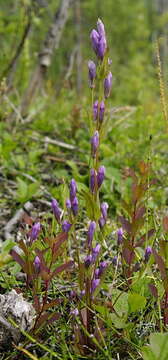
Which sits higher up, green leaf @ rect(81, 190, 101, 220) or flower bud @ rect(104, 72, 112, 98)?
flower bud @ rect(104, 72, 112, 98)

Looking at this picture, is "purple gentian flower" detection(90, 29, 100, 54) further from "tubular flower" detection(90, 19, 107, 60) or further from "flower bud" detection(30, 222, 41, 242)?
"flower bud" detection(30, 222, 41, 242)

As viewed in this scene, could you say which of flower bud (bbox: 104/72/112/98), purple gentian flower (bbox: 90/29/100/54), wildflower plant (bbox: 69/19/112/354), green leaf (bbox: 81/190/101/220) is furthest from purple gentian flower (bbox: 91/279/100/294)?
purple gentian flower (bbox: 90/29/100/54)

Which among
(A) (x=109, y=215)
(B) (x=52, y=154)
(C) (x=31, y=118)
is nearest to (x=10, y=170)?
(B) (x=52, y=154)

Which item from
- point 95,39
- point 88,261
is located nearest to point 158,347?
point 88,261

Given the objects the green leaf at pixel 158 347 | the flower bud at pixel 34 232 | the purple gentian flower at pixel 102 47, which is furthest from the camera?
the flower bud at pixel 34 232

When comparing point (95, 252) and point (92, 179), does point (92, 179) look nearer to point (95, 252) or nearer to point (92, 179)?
point (92, 179)

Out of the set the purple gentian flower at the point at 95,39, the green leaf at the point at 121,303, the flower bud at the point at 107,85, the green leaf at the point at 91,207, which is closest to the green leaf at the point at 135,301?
the green leaf at the point at 121,303

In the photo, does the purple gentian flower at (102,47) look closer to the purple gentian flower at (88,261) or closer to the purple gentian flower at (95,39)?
the purple gentian flower at (95,39)

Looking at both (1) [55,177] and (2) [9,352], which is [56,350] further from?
(1) [55,177]
